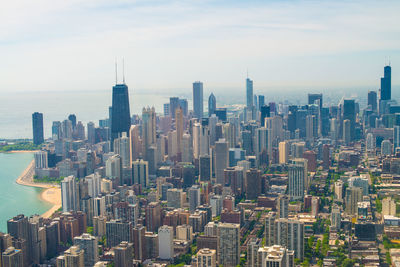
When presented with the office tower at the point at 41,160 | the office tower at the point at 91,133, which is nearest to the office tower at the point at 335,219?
the office tower at the point at 41,160

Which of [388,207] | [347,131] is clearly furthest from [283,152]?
[388,207]

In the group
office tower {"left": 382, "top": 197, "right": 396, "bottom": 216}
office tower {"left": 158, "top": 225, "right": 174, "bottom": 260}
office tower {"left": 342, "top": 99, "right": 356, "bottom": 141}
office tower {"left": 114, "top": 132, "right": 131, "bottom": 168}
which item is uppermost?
office tower {"left": 342, "top": 99, "right": 356, "bottom": 141}

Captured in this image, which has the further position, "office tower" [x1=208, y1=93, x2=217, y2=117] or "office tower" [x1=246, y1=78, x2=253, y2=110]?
"office tower" [x1=208, y1=93, x2=217, y2=117]

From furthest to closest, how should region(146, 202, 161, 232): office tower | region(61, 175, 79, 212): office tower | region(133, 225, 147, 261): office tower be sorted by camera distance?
region(61, 175, 79, 212): office tower < region(146, 202, 161, 232): office tower < region(133, 225, 147, 261): office tower

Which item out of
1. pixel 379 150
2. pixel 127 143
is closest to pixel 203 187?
pixel 127 143

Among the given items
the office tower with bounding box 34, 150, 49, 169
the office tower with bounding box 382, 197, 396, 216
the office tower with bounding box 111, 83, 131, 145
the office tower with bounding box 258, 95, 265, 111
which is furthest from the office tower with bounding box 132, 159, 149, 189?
the office tower with bounding box 258, 95, 265, 111

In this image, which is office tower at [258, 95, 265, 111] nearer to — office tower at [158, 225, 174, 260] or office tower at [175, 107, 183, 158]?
office tower at [175, 107, 183, 158]

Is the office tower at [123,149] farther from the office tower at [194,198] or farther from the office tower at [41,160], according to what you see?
the office tower at [194,198]
